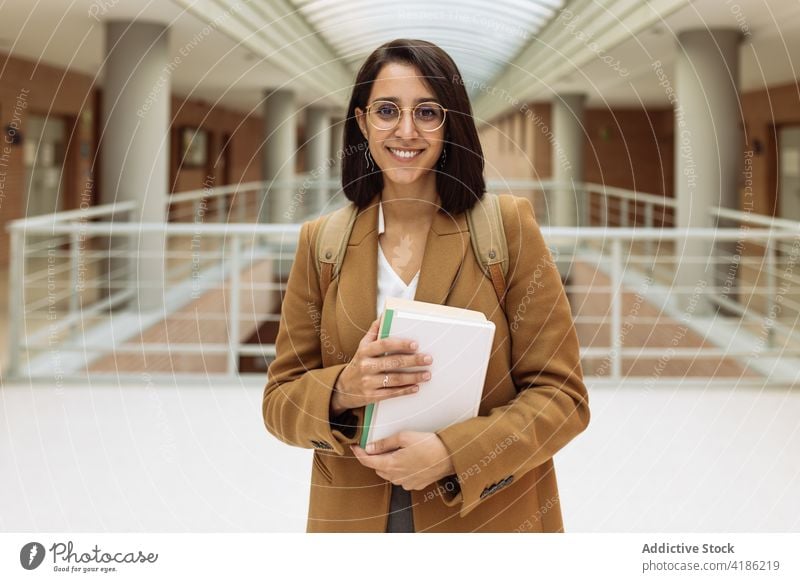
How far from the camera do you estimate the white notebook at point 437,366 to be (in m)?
0.63

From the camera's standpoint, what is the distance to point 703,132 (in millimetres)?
4219

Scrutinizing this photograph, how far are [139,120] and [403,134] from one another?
11.4 ft

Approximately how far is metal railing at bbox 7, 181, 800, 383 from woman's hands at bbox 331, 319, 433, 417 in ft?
3.77

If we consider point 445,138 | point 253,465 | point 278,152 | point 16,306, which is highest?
point 278,152

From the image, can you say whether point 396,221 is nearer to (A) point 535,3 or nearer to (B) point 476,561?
(B) point 476,561

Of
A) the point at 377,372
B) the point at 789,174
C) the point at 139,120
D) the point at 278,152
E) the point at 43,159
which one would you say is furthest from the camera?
the point at 278,152

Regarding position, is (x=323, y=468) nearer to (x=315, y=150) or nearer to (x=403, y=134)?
(x=403, y=134)

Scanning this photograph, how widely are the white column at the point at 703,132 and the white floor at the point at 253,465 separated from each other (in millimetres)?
1762

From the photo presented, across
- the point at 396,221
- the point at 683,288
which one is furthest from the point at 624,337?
the point at 396,221

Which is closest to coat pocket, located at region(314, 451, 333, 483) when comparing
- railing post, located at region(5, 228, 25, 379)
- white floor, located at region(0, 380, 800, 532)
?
white floor, located at region(0, 380, 800, 532)

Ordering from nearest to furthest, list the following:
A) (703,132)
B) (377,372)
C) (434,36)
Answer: (377,372) < (434,36) < (703,132)

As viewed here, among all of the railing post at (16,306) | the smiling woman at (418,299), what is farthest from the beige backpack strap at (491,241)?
the railing post at (16,306)

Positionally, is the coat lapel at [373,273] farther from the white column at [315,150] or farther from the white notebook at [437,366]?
the white column at [315,150]

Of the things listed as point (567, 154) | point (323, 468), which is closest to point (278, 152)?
point (567, 154)
